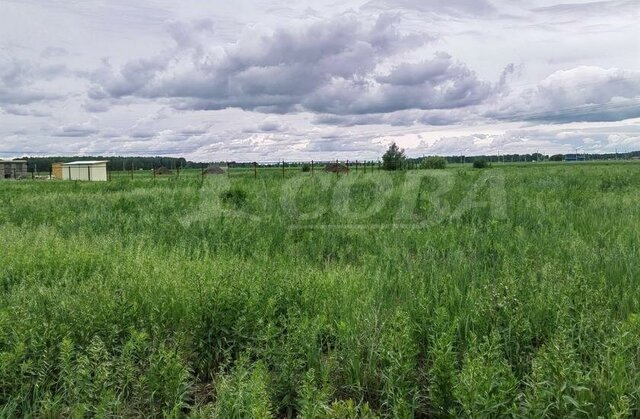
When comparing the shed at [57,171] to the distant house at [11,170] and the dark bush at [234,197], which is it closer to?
the distant house at [11,170]

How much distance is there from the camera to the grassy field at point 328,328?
263cm

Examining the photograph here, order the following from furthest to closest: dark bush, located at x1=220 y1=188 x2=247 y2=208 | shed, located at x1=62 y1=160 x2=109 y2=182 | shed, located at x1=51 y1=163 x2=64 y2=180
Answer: shed, located at x1=51 y1=163 x2=64 y2=180, shed, located at x1=62 y1=160 x2=109 y2=182, dark bush, located at x1=220 y1=188 x2=247 y2=208

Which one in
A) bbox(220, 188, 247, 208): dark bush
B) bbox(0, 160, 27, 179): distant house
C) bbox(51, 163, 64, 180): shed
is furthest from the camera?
bbox(0, 160, 27, 179): distant house

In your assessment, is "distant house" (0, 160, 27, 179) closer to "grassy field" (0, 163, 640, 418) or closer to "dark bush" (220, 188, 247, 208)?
"dark bush" (220, 188, 247, 208)

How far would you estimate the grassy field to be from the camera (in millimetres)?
2627

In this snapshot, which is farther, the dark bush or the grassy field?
the dark bush

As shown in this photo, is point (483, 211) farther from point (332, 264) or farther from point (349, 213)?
point (332, 264)

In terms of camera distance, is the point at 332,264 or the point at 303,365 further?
the point at 332,264

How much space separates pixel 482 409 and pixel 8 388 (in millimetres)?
2844

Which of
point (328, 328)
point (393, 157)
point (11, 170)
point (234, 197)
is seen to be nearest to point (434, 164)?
point (393, 157)

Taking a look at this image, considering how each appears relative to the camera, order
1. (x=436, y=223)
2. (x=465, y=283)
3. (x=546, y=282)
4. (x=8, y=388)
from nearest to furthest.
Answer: (x=8, y=388) < (x=546, y=282) < (x=465, y=283) < (x=436, y=223)

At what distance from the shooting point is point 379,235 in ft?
23.2

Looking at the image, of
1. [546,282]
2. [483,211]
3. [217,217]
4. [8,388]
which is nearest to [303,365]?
[8,388]

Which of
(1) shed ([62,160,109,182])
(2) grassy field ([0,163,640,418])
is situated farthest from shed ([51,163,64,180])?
(2) grassy field ([0,163,640,418])
